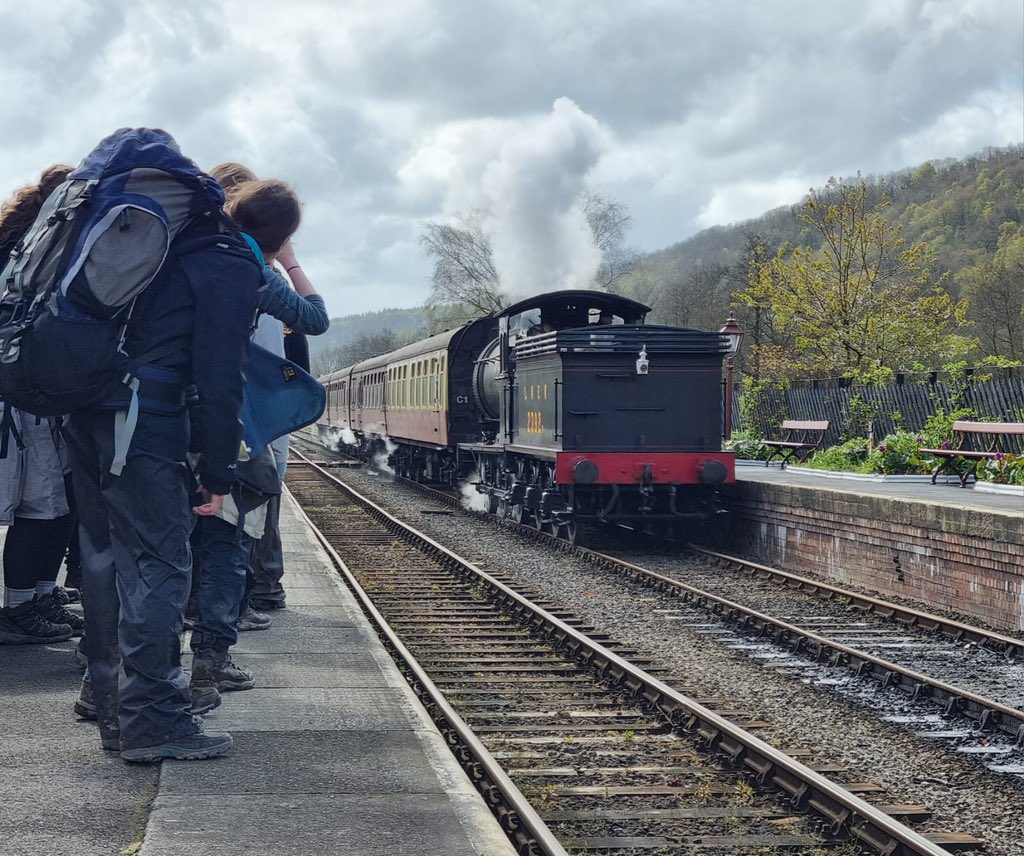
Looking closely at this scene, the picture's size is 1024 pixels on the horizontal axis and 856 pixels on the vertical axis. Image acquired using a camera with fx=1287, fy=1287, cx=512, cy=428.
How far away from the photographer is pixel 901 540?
36.2ft

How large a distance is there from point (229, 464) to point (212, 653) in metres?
1.41

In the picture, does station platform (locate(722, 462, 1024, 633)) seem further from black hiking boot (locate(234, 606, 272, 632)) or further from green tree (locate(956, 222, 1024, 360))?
green tree (locate(956, 222, 1024, 360))

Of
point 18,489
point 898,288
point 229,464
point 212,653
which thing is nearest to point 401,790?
point 229,464

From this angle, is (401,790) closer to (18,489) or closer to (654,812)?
(654,812)

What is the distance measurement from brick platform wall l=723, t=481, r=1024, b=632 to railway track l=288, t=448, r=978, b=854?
125 inches

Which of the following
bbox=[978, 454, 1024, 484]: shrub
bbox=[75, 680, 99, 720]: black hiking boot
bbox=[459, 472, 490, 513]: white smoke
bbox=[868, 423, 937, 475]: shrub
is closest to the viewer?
bbox=[75, 680, 99, 720]: black hiking boot

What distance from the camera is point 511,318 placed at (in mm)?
16969

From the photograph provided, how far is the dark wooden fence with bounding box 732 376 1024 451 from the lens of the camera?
1902 cm

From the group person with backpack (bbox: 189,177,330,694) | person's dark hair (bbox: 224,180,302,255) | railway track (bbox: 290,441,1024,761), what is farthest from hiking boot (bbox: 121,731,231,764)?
railway track (bbox: 290,441,1024,761)

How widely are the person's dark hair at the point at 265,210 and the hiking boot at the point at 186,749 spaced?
6.06ft

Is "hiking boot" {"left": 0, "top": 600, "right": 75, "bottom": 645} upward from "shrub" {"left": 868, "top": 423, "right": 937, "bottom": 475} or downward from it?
downward

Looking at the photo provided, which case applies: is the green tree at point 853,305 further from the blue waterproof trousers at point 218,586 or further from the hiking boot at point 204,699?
the hiking boot at point 204,699

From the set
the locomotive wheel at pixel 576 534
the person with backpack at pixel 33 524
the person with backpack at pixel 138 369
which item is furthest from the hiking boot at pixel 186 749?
the locomotive wheel at pixel 576 534

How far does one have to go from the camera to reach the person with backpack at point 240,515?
4.87 m
